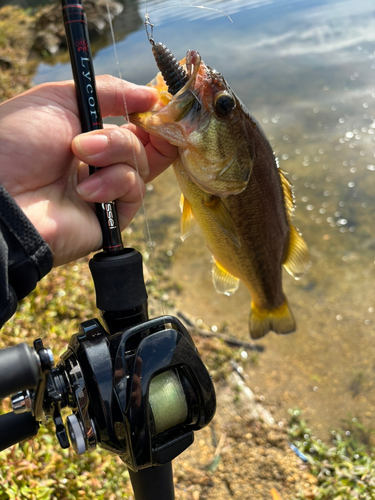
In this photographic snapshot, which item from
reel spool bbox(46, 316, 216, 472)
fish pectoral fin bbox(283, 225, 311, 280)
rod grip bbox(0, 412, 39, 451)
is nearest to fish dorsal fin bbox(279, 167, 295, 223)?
fish pectoral fin bbox(283, 225, 311, 280)

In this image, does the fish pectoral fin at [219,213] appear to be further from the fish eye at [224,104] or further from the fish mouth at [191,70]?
the fish mouth at [191,70]

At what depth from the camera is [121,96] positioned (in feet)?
5.56

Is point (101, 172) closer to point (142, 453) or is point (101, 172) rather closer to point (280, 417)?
point (142, 453)

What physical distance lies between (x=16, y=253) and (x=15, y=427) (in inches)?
19.3

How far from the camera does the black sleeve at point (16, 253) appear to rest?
3.76ft

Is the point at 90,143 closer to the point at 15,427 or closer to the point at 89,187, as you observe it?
the point at 89,187

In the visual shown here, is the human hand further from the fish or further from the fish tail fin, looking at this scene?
the fish tail fin

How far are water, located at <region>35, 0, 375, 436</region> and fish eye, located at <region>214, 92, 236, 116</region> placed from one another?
1.61ft

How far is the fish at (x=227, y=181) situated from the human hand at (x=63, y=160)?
0.53 feet

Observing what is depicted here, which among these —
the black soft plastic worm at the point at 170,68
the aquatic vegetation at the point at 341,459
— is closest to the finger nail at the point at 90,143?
the black soft plastic worm at the point at 170,68

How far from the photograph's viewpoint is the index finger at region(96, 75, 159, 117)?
1600 millimetres

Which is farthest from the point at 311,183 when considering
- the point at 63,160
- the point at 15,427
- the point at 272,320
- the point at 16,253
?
the point at 15,427

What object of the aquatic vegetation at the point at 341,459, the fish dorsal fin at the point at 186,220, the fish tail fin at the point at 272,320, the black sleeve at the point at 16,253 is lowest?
the aquatic vegetation at the point at 341,459

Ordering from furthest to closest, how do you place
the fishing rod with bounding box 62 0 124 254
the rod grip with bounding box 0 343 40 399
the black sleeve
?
1. the fishing rod with bounding box 62 0 124 254
2. the black sleeve
3. the rod grip with bounding box 0 343 40 399
